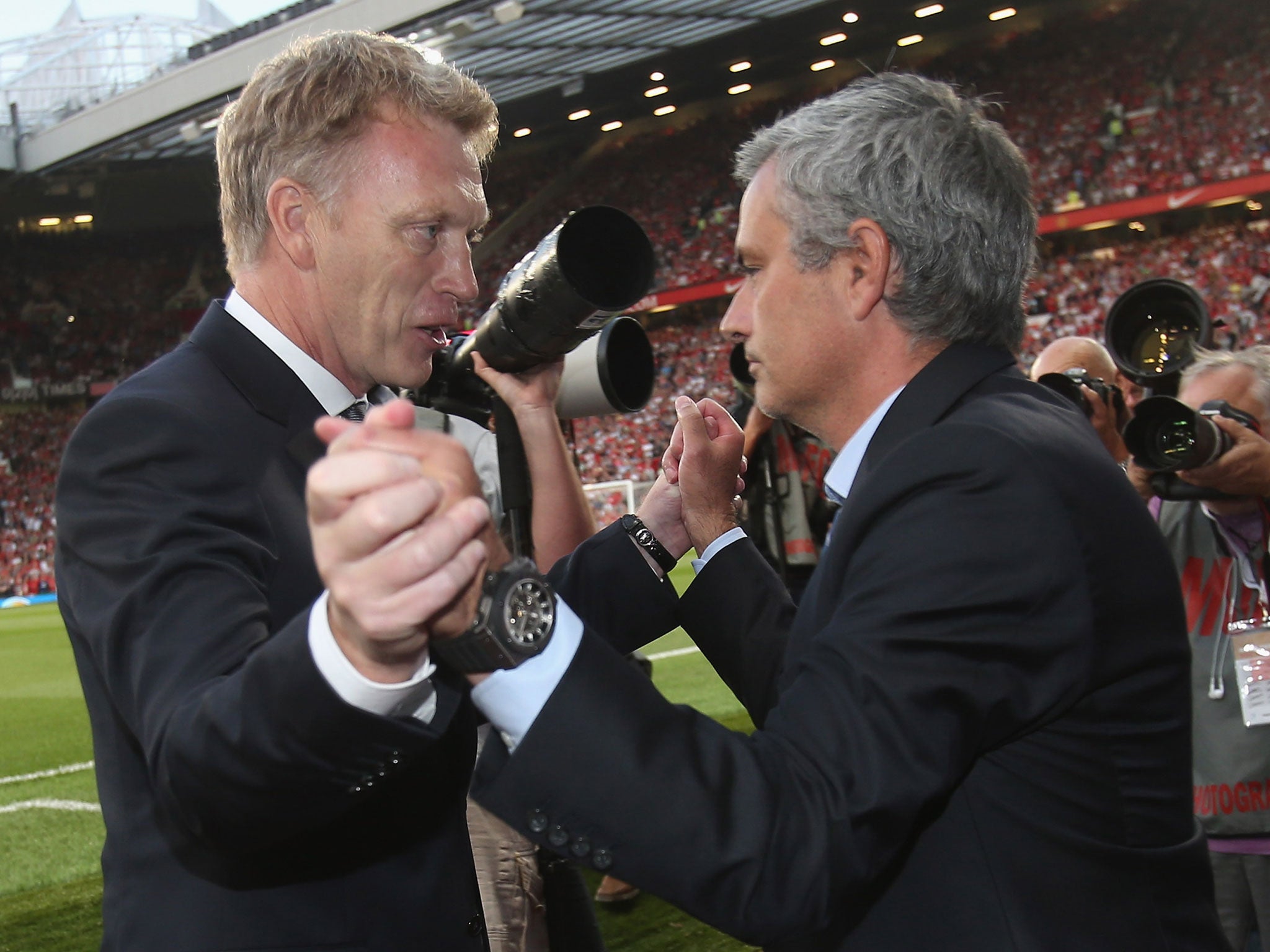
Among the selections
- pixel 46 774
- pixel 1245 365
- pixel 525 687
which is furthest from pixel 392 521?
pixel 46 774

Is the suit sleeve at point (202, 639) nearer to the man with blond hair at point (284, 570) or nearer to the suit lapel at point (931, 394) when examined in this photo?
the man with blond hair at point (284, 570)

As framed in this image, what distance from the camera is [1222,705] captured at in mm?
2555

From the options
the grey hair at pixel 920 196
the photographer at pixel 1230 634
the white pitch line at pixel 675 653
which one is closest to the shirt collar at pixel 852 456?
the grey hair at pixel 920 196

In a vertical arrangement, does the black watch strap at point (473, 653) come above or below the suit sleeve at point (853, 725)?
above

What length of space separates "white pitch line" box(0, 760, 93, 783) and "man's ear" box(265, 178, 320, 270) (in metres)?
6.21

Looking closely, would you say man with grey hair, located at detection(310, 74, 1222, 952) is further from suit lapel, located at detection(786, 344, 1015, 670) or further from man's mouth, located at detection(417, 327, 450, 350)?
man's mouth, located at detection(417, 327, 450, 350)

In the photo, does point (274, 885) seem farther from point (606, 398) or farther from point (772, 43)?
point (772, 43)

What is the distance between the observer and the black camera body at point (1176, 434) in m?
2.42

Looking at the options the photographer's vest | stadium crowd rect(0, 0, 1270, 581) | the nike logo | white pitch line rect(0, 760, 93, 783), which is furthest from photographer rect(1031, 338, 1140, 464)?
the nike logo

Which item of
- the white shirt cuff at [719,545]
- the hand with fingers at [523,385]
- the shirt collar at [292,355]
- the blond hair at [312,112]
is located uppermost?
the blond hair at [312,112]

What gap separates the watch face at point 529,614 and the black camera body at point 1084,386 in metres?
2.59

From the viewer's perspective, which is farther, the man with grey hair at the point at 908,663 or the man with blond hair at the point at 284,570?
the man with grey hair at the point at 908,663

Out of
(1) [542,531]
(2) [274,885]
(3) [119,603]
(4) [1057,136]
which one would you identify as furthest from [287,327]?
(4) [1057,136]

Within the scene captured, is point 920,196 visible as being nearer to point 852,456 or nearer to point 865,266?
point 865,266
